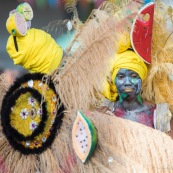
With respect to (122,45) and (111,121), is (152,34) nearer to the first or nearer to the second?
(122,45)

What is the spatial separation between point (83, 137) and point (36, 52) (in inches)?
34.9

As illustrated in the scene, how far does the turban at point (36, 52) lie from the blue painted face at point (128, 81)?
0.33 meters

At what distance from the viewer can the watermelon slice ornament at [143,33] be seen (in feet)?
6.64

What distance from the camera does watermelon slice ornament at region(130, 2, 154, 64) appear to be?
2.03m

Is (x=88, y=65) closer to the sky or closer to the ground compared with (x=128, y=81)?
closer to the sky

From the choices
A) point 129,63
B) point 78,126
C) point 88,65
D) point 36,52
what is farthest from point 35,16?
point 78,126

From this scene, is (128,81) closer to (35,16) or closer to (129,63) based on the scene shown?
(129,63)

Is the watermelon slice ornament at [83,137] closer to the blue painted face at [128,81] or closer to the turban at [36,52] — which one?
the blue painted face at [128,81]

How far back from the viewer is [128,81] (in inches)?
86.9

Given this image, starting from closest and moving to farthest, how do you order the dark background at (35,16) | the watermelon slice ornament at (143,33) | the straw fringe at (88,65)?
1. the straw fringe at (88,65)
2. the watermelon slice ornament at (143,33)
3. the dark background at (35,16)

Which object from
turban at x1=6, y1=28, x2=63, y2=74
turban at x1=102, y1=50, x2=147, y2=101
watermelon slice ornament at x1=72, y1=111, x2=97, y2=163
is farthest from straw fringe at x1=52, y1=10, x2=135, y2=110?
turban at x1=6, y1=28, x2=63, y2=74

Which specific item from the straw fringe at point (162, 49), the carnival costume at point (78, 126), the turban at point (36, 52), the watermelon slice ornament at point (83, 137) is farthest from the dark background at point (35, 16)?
the watermelon slice ornament at point (83, 137)

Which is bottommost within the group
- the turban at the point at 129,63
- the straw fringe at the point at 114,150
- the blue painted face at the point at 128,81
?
the straw fringe at the point at 114,150

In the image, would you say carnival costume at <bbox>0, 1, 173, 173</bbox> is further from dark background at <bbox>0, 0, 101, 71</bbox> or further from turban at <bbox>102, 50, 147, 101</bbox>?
dark background at <bbox>0, 0, 101, 71</bbox>
